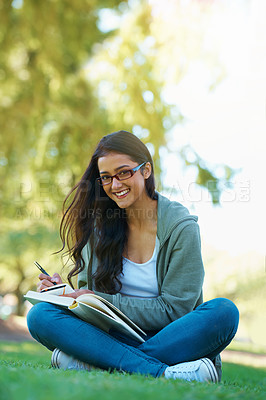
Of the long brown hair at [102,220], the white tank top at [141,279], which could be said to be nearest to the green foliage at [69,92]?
the long brown hair at [102,220]

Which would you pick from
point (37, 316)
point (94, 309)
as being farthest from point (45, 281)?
point (94, 309)

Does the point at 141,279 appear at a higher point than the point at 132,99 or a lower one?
lower

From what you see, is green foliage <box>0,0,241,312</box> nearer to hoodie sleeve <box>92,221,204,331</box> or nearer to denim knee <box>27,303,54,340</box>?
hoodie sleeve <box>92,221,204,331</box>

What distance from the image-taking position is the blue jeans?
2.26 m

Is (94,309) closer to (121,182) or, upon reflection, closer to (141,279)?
(141,279)

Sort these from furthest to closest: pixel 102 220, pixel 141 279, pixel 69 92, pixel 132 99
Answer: pixel 69 92 < pixel 132 99 < pixel 102 220 < pixel 141 279

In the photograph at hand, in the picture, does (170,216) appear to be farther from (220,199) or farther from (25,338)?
(25,338)

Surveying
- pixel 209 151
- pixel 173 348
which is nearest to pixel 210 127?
pixel 209 151

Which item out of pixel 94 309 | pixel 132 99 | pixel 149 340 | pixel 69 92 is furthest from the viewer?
pixel 69 92

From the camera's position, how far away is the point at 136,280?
2.82 meters

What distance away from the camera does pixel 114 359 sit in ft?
7.41

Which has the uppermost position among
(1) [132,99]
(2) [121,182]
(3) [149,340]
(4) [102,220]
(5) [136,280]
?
(1) [132,99]

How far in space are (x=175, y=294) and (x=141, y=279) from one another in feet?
1.01

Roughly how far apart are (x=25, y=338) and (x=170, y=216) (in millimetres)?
7365
